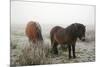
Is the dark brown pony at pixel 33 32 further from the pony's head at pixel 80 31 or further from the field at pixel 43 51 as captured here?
the pony's head at pixel 80 31

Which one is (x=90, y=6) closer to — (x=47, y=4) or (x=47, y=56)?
(x=47, y=4)

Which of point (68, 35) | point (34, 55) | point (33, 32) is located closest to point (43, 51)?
point (34, 55)

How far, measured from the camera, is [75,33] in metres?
2.46

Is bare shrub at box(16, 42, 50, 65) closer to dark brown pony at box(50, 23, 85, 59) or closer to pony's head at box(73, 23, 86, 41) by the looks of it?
dark brown pony at box(50, 23, 85, 59)

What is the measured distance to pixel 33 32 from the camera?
2289 millimetres

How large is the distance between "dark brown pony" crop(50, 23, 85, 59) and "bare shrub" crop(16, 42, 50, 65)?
0.47 ft

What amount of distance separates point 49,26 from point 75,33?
365 mm

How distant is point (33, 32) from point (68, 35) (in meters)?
0.46

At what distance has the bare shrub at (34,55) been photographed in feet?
7.34

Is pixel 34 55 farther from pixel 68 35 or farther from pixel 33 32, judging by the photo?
pixel 68 35

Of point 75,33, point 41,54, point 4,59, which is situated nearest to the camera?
point 4,59

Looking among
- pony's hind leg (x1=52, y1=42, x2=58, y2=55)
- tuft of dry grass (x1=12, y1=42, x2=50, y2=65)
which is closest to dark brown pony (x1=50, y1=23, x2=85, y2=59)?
pony's hind leg (x1=52, y1=42, x2=58, y2=55)

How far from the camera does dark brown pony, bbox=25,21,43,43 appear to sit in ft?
7.44
